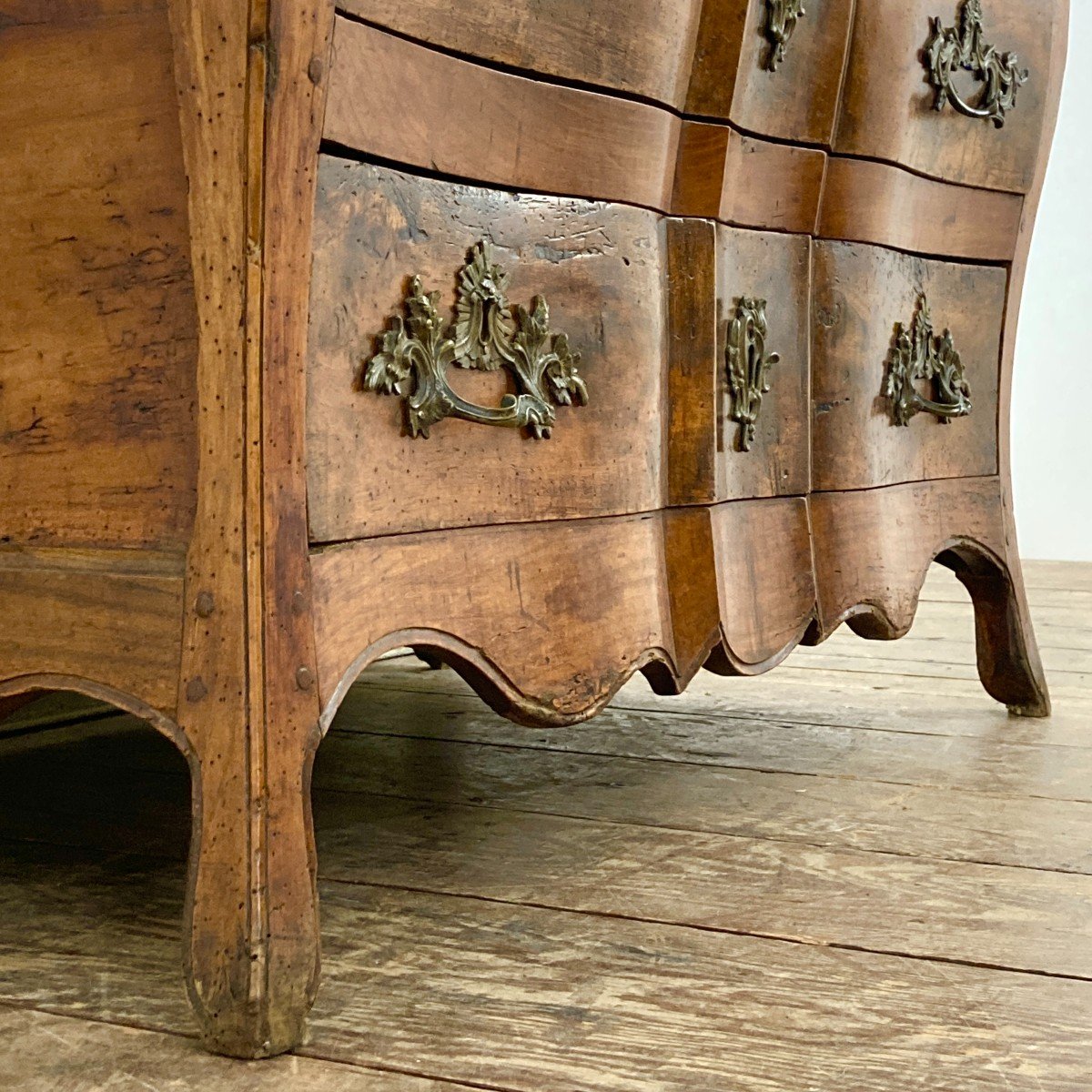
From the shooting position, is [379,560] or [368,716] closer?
[379,560]

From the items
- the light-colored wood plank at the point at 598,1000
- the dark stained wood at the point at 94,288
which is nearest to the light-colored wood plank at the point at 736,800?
the light-colored wood plank at the point at 598,1000

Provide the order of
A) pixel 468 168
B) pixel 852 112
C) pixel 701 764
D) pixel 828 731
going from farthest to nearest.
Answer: pixel 828 731, pixel 701 764, pixel 852 112, pixel 468 168

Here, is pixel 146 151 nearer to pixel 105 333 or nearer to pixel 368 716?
pixel 105 333

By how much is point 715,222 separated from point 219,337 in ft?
1.74

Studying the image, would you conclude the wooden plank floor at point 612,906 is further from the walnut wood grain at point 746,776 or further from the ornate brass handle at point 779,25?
the ornate brass handle at point 779,25

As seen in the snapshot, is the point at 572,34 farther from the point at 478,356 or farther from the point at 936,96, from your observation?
the point at 936,96

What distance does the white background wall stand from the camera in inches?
135

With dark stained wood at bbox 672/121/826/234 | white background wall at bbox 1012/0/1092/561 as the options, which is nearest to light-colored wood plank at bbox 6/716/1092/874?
dark stained wood at bbox 672/121/826/234

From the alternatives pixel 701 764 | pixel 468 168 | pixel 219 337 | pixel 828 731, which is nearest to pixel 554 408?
pixel 468 168

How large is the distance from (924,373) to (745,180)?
1.36 feet

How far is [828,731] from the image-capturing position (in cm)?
165

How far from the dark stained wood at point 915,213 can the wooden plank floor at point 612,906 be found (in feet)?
1.79

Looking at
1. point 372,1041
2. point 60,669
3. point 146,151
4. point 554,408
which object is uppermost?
point 146,151

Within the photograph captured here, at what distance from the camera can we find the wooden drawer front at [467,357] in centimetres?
81
